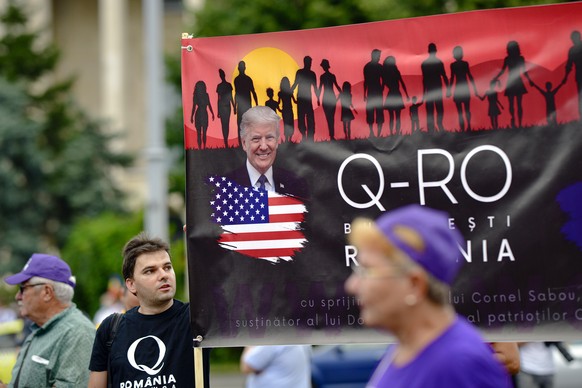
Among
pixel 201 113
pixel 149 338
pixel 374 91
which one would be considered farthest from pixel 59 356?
pixel 374 91

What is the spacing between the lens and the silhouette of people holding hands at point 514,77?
5637 millimetres

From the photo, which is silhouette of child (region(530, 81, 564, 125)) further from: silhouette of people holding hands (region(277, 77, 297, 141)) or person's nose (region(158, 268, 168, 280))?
person's nose (region(158, 268, 168, 280))

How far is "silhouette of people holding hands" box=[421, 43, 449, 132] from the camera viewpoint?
19.0ft

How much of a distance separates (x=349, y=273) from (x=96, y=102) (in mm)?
Result: 60084

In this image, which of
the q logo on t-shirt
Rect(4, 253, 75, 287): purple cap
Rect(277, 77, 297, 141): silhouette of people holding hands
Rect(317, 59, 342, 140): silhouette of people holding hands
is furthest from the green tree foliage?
Rect(317, 59, 342, 140): silhouette of people holding hands

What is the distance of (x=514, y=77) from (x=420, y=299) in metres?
2.50

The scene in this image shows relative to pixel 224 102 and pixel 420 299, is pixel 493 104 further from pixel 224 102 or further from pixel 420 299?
pixel 420 299

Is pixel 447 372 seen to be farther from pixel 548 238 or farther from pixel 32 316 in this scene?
pixel 32 316

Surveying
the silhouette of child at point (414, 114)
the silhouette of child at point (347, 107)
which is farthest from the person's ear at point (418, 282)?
the silhouette of child at point (347, 107)

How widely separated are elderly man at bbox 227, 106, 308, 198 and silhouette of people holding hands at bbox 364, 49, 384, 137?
494 millimetres

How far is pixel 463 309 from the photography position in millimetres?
5609

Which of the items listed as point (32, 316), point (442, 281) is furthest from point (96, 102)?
point (442, 281)

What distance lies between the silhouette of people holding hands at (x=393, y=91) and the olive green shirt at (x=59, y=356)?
2.37 m

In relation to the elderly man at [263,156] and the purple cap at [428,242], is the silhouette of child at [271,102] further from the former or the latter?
the purple cap at [428,242]
